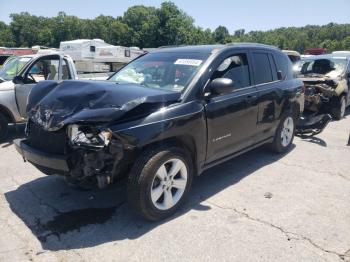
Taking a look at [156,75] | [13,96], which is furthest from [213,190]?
[13,96]

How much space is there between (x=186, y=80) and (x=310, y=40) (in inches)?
5313

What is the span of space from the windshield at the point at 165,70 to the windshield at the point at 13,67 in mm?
4102

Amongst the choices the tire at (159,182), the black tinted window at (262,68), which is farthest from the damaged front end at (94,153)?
the black tinted window at (262,68)

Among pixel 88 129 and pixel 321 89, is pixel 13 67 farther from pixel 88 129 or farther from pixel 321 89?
pixel 321 89

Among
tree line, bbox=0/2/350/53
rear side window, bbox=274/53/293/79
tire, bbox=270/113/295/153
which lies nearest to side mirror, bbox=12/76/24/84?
rear side window, bbox=274/53/293/79

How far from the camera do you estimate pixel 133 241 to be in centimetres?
350

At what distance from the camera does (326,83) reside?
31.2 feet

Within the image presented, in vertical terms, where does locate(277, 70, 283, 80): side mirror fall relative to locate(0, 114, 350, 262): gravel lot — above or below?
above

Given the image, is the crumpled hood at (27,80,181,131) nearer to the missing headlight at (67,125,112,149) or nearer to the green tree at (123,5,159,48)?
the missing headlight at (67,125,112,149)

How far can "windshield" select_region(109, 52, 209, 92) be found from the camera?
438 centimetres

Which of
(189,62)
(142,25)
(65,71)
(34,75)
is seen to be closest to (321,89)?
(189,62)

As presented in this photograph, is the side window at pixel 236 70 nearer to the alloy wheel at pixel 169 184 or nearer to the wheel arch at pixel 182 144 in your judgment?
the wheel arch at pixel 182 144

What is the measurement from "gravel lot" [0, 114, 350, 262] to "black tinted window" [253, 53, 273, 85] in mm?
1413

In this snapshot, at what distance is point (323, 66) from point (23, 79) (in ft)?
27.2
